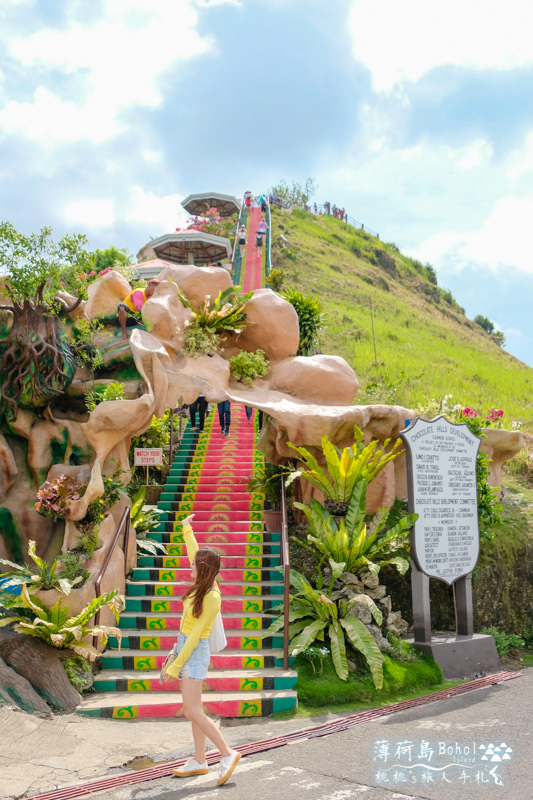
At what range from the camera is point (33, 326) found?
900cm

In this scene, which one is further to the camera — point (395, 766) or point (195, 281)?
point (195, 281)

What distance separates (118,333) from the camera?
10.7 meters

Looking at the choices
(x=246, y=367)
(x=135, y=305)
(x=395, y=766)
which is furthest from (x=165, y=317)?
(x=395, y=766)

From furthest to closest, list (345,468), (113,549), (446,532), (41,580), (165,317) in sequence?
1. (165,317)
2. (345,468)
3. (446,532)
4. (113,549)
5. (41,580)

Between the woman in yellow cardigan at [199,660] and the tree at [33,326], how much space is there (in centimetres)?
514

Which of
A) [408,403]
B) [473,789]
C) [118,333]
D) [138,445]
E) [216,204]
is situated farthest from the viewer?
[216,204]

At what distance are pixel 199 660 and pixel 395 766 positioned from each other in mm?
1683

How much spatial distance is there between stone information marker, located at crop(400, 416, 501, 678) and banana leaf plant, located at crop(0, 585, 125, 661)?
3.87 m

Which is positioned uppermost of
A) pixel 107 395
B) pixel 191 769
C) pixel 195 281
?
pixel 195 281

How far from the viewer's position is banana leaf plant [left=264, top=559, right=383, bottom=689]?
7500 mm

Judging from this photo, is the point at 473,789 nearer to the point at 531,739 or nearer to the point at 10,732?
the point at 531,739

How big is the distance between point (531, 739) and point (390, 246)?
180 ft

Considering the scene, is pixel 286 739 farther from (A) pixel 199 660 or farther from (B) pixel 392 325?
(B) pixel 392 325

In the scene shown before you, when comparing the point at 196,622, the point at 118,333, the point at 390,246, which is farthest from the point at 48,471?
the point at 390,246
